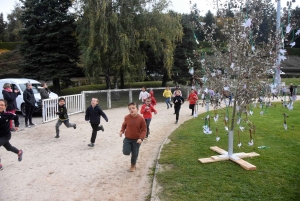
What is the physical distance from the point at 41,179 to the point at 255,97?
15.8 ft

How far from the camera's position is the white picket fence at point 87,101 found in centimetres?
1279

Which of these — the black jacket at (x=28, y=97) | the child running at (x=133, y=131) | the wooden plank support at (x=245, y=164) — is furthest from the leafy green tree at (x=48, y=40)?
the wooden plank support at (x=245, y=164)

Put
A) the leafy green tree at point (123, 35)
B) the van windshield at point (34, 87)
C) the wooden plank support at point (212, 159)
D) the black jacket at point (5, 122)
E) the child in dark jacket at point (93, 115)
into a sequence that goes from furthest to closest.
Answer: the leafy green tree at point (123, 35), the van windshield at point (34, 87), the child in dark jacket at point (93, 115), the wooden plank support at point (212, 159), the black jacket at point (5, 122)

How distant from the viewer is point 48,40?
78.9ft

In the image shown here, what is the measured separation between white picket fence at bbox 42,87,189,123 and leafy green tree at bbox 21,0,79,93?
7.41m

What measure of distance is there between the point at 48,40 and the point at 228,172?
2198 centimetres

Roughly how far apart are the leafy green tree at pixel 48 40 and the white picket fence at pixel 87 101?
7409 millimetres

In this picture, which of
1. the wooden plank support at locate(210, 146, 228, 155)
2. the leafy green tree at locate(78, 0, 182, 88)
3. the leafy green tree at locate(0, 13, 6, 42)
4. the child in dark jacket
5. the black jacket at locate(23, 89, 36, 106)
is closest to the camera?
the wooden plank support at locate(210, 146, 228, 155)

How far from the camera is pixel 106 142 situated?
8.80 m

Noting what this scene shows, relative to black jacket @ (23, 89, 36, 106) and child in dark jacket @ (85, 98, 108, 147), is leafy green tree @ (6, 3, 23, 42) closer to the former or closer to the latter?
black jacket @ (23, 89, 36, 106)

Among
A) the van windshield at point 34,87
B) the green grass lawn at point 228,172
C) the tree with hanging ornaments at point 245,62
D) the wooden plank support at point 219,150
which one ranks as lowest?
the green grass lawn at point 228,172

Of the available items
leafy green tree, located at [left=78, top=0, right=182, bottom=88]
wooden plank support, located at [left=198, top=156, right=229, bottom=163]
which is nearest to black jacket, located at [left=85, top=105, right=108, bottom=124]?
wooden plank support, located at [left=198, top=156, right=229, bottom=163]

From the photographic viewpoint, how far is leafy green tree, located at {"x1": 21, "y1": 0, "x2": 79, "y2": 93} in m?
23.9

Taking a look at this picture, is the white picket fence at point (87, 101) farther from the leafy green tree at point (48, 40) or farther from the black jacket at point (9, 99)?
the leafy green tree at point (48, 40)
